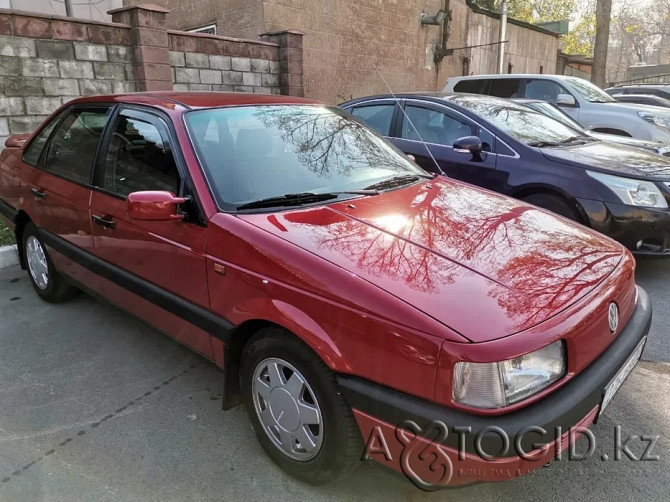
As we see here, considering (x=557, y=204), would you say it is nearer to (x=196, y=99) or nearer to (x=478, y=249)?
(x=478, y=249)

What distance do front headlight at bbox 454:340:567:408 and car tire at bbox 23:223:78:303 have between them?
10.8ft

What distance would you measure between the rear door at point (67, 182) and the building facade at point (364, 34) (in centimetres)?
723

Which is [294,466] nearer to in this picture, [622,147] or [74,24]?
[622,147]

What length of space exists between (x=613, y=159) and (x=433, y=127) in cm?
174

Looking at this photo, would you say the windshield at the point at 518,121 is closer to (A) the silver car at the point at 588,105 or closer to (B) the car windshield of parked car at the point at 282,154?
(B) the car windshield of parked car at the point at 282,154

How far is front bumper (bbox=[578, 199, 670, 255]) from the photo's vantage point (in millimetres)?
4332

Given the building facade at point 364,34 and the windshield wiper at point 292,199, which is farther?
the building facade at point 364,34

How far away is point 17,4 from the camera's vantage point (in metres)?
10.2

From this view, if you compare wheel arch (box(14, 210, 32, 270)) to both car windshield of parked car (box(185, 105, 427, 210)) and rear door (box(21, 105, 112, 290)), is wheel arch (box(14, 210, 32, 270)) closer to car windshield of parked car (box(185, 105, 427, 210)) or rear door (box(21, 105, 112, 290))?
rear door (box(21, 105, 112, 290))

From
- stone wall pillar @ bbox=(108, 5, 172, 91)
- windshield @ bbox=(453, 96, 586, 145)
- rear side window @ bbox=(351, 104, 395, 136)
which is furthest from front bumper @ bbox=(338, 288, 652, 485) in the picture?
stone wall pillar @ bbox=(108, 5, 172, 91)

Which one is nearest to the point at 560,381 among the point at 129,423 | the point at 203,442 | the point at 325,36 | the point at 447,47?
the point at 203,442

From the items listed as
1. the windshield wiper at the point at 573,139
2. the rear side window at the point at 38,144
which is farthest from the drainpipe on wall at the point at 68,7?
the windshield wiper at the point at 573,139

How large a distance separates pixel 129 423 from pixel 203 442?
453 mm

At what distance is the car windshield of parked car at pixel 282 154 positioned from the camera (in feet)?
8.79
